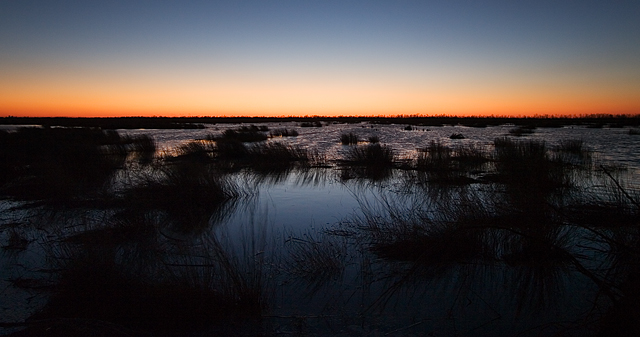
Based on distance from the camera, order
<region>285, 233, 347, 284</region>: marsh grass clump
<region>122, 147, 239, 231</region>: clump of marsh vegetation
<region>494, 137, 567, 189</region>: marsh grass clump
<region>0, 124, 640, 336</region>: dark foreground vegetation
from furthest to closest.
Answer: <region>494, 137, 567, 189</region>: marsh grass clump, <region>122, 147, 239, 231</region>: clump of marsh vegetation, <region>285, 233, 347, 284</region>: marsh grass clump, <region>0, 124, 640, 336</region>: dark foreground vegetation

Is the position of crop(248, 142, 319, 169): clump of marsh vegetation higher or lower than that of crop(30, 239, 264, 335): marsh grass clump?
higher

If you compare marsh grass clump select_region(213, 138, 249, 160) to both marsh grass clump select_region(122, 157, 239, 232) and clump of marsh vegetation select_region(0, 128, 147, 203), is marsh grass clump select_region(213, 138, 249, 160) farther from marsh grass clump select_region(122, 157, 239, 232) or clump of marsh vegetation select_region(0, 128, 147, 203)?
marsh grass clump select_region(122, 157, 239, 232)

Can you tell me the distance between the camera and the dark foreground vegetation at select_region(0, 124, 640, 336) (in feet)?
9.71

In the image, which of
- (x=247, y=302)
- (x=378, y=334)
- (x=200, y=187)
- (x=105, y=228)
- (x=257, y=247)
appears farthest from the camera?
(x=200, y=187)

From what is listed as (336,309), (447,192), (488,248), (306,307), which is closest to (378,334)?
(336,309)

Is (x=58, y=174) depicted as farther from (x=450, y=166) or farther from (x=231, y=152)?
(x=450, y=166)

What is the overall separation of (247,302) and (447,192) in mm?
5852

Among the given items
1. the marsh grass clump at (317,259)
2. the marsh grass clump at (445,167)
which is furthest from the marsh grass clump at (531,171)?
the marsh grass clump at (317,259)

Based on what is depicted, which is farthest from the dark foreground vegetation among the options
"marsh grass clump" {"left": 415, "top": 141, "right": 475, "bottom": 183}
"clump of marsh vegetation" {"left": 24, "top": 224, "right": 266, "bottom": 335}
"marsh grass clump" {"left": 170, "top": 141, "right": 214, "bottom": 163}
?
"marsh grass clump" {"left": 170, "top": 141, "right": 214, "bottom": 163}

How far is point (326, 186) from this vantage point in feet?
30.9

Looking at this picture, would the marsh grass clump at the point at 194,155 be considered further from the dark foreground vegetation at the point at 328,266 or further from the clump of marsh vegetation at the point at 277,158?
the dark foreground vegetation at the point at 328,266

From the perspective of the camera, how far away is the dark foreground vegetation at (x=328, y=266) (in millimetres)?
2961

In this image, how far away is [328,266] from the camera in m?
4.10

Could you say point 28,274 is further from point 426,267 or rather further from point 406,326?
point 426,267
